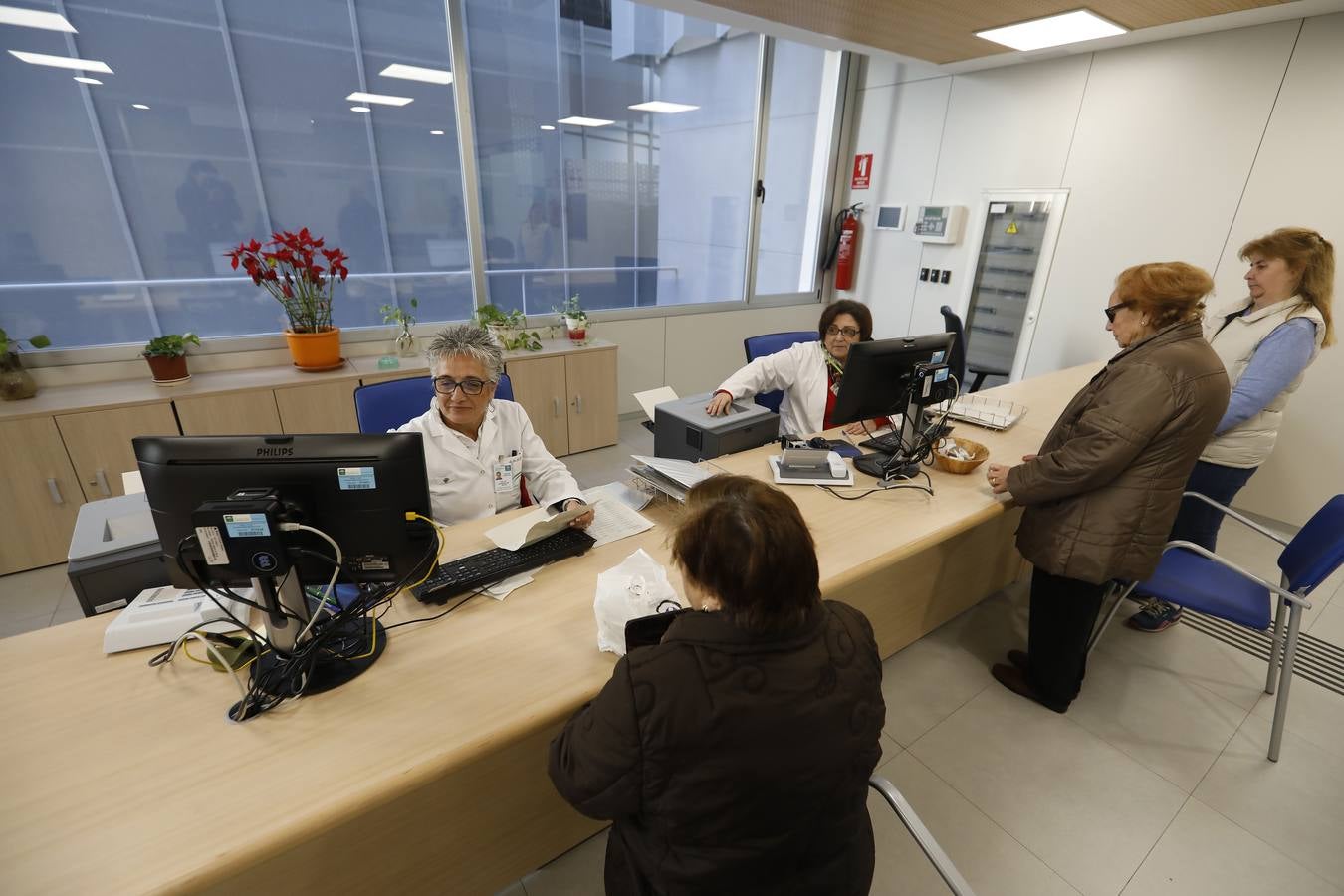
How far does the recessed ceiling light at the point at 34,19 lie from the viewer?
2.73m

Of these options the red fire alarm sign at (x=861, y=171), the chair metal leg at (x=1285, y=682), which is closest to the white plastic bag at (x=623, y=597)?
the chair metal leg at (x=1285, y=682)

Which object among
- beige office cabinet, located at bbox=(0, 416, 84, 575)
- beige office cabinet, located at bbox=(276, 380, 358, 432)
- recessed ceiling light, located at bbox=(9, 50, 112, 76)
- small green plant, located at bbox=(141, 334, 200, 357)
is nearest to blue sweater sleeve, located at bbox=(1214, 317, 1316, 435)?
beige office cabinet, located at bbox=(276, 380, 358, 432)

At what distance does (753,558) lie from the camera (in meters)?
0.83

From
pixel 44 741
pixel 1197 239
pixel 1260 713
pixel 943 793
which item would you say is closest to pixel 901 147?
pixel 1197 239

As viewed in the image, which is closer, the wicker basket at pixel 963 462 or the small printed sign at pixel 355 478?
the small printed sign at pixel 355 478

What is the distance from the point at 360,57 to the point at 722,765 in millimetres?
4364

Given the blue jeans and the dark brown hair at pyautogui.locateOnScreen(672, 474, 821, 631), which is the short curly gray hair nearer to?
the dark brown hair at pyautogui.locateOnScreen(672, 474, 821, 631)

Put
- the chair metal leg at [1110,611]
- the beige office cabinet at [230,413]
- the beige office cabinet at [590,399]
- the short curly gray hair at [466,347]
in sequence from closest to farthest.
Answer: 1. the short curly gray hair at [466,347]
2. the chair metal leg at [1110,611]
3. the beige office cabinet at [230,413]
4. the beige office cabinet at [590,399]

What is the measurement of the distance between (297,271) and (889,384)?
121 inches

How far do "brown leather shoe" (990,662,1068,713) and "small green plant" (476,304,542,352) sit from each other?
3.07 meters

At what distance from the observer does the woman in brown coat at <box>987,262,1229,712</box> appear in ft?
5.11

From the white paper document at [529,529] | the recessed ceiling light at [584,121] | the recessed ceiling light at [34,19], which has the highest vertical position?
the recessed ceiling light at [34,19]

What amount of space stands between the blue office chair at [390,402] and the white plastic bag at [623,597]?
0.94 m

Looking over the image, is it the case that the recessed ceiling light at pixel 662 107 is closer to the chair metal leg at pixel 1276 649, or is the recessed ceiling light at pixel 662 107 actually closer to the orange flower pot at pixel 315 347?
the orange flower pot at pixel 315 347
